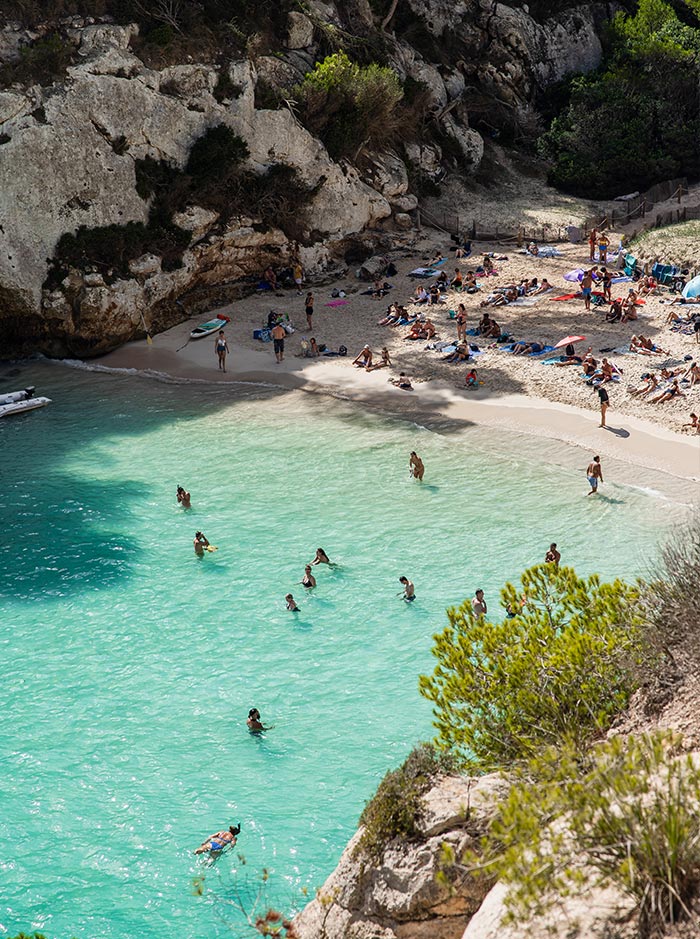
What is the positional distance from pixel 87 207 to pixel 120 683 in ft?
81.1

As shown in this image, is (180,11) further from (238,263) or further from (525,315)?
Result: (525,315)

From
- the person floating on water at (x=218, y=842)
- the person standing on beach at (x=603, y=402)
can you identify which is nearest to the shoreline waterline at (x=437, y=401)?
the person standing on beach at (x=603, y=402)

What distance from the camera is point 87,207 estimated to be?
38.9m

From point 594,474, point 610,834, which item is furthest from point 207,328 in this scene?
point 610,834

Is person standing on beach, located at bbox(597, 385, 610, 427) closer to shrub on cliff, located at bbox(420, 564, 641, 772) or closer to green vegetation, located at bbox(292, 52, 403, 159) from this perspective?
shrub on cliff, located at bbox(420, 564, 641, 772)

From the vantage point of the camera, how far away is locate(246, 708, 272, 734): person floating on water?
18.4 meters

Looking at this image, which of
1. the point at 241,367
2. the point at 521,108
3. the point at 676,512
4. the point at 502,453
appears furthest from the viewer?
the point at 521,108

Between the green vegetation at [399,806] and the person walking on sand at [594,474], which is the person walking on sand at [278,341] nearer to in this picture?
the person walking on sand at [594,474]

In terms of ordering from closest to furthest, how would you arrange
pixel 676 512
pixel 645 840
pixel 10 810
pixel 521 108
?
pixel 645 840
pixel 10 810
pixel 676 512
pixel 521 108

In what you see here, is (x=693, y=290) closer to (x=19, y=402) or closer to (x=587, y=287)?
(x=587, y=287)

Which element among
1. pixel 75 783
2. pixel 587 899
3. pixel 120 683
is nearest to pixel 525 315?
pixel 120 683

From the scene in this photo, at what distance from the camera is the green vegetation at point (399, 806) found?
34.4ft

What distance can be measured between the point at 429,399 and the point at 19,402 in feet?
49.2

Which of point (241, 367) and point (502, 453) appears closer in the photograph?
point (502, 453)
